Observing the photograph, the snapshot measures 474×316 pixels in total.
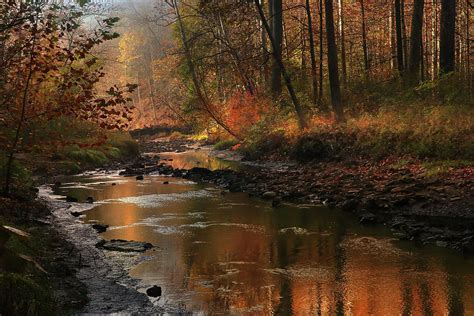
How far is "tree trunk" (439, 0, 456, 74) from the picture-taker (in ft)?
63.2

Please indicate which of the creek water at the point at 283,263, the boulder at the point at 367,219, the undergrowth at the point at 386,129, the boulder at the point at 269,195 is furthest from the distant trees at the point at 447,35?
the boulder at the point at 367,219

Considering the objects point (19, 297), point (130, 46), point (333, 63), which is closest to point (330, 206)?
point (19, 297)

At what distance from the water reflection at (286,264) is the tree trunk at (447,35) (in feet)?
31.9

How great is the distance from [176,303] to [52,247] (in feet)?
12.4

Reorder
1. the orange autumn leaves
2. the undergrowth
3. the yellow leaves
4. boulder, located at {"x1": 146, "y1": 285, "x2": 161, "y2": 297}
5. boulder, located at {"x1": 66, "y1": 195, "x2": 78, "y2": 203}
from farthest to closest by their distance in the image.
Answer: the yellow leaves
the orange autumn leaves
boulder, located at {"x1": 66, "y1": 195, "x2": 78, "y2": 203}
the undergrowth
boulder, located at {"x1": 146, "y1": 285, "x2": 161, "y2": 297}

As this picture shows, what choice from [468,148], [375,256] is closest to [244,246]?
[375,256]

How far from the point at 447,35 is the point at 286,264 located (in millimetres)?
14182

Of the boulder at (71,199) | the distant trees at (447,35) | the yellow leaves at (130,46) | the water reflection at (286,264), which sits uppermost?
the yellow leaves at (130,46)

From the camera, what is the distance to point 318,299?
7.32m

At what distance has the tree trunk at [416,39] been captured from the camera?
21.7 m

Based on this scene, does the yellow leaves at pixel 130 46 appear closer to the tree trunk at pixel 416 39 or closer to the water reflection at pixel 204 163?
the water reflection at pixel 204 163

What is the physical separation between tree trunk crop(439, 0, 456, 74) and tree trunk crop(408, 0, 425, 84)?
6.80 feet

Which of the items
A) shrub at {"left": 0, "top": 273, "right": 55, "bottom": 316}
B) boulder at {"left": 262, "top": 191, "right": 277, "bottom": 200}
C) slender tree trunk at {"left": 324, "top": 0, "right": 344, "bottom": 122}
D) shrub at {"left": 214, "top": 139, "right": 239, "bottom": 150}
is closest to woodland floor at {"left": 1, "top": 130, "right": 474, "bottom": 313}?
boulder at {"left": 262, "top": 191, "right": 277, "bottom": 200}

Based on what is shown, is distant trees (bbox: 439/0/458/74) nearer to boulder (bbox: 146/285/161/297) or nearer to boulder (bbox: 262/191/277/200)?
boulder (bbox: 262/191/277/200)
